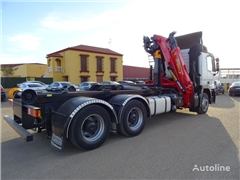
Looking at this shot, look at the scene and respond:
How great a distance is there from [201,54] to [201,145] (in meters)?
4.61

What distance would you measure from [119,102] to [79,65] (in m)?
24.2

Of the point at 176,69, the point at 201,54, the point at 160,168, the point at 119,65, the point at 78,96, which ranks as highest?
the point at 119,65

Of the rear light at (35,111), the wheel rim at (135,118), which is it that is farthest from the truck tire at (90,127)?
the wheel rim at (135,118)

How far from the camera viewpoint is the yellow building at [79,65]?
88.5 ft

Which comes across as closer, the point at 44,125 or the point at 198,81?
the point at 44,125

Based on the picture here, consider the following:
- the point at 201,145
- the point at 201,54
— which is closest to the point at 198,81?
the point at 201,54

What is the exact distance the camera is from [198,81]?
24.8 ft

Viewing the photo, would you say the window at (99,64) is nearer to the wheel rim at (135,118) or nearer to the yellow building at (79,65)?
the yellow building at (79,65)

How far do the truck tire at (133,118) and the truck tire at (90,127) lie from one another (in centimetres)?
53

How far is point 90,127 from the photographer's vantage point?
4.01 meters

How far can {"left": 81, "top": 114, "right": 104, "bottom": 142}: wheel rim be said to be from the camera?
13.1 feet

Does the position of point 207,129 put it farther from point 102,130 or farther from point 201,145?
point 102,130

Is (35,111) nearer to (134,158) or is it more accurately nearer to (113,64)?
(134,158)

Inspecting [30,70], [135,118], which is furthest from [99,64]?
[135,118]
